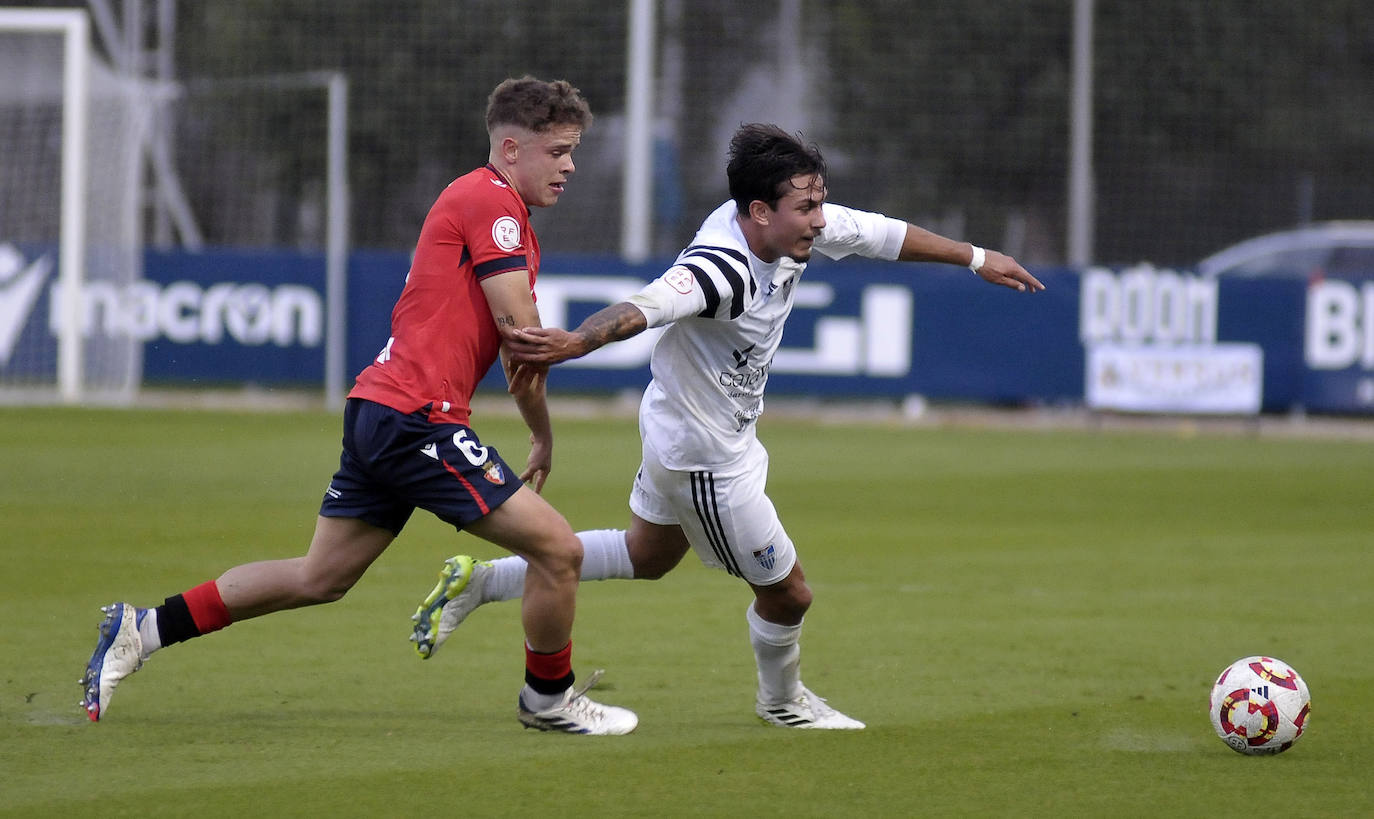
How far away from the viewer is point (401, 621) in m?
7.77

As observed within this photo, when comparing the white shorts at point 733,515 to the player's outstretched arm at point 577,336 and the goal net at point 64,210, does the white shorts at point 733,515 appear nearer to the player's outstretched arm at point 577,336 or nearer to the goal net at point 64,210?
the player's outstretched arm at point 577,336

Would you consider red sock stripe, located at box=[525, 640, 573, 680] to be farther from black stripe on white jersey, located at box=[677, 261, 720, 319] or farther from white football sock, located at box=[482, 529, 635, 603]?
black stripe on white jersey, located at box=[677, 261, 720, 319]

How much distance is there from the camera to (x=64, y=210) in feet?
63.6

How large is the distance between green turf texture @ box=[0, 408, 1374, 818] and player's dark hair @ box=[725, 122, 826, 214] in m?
1.69

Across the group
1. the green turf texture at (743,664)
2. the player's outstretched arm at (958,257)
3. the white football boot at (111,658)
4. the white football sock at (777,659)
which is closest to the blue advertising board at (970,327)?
the green turf texture at (743,664)

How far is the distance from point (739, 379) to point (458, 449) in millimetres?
913

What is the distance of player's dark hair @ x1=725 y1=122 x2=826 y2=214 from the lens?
5422mm

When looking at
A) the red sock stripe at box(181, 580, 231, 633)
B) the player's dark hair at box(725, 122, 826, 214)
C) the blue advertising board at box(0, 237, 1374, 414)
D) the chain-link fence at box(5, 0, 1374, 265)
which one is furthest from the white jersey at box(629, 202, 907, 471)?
the chain-link fence at box(5, 0, 1374, 265)

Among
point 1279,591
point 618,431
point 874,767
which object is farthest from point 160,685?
point 618,431

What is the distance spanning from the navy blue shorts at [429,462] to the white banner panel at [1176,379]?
14819mm

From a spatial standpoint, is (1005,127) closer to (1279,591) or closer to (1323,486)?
(1323,486)

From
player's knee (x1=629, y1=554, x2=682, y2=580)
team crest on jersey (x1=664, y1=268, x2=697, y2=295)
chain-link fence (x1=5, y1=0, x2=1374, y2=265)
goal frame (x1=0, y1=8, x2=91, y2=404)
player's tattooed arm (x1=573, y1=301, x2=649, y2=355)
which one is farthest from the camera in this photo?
chain-link fence (x1=5, y1=0, x2=1374, y2=265)

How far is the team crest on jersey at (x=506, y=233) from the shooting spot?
5.29m

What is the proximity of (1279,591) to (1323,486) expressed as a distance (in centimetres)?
562
